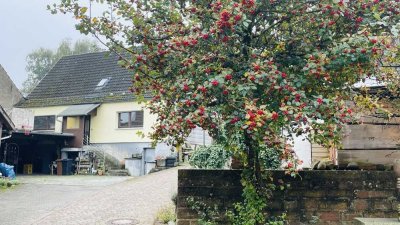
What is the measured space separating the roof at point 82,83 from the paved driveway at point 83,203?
10129 millimetres

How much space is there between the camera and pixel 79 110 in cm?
2398

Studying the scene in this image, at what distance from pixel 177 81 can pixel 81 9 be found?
1.62 metres

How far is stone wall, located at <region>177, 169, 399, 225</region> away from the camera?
5168mm

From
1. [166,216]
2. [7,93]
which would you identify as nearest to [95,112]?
[7,93]

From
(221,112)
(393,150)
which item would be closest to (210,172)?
(221,112)

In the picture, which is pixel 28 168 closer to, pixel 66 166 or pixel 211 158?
pixel 66 166

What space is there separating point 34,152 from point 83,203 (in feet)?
53.7

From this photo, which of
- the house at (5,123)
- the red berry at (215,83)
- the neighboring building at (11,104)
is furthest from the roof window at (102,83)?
the red berry at (215,83)

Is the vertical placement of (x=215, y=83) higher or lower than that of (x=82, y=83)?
lower

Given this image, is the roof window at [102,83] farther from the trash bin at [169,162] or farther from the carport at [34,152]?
the trash bin at [169,162]

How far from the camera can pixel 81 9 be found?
472 centimetres

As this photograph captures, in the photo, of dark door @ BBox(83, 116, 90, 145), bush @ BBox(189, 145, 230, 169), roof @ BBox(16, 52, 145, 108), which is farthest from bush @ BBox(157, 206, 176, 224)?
dark door @ BBox(83, 116, 90, 145)

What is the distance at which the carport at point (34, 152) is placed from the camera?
2345 cm

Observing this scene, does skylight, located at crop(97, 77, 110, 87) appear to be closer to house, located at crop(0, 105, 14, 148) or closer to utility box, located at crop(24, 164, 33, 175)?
utility box, located at crop(24, 164, 33, 175)
